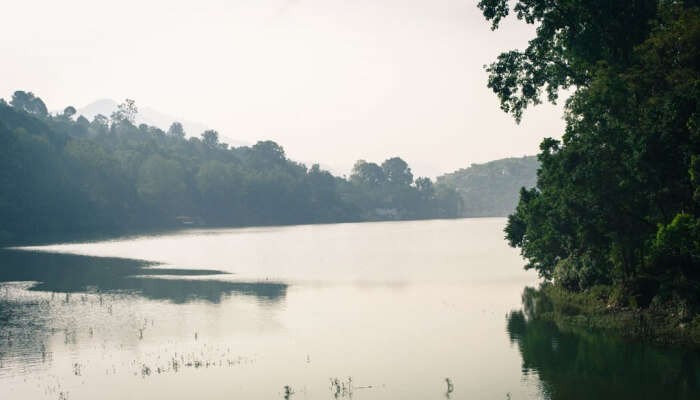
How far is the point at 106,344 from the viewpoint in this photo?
38.8 meters

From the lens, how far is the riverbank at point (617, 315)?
33906 millimetres

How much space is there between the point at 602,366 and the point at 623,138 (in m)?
12.6

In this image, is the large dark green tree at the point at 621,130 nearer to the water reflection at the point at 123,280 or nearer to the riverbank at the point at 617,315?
the riverbank at the point at 617,315

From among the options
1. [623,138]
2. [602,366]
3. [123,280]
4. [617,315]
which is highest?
[623,138]

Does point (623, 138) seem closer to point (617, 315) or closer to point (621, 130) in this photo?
point (621, 130)

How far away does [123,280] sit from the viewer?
6831 centimetres

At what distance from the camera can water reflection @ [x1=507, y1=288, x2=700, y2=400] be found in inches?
1078

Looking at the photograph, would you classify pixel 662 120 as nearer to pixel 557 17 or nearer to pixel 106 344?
pixel 557 17

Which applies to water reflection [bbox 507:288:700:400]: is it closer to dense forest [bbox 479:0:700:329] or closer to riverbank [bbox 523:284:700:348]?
riverbank [bbox 523:284:700:348]

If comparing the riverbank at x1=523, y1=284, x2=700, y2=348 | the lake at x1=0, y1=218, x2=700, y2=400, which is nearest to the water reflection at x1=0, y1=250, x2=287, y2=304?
the lake at x1=0, y1=218, x2=700, y2=400

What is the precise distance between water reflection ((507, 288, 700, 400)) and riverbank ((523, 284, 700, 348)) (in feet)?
4.01

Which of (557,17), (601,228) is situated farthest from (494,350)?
(557,17)

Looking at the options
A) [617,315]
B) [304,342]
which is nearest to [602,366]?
[617,315]

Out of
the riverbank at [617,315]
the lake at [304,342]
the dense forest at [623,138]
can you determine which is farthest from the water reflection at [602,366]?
the dense forest at [623,138]
